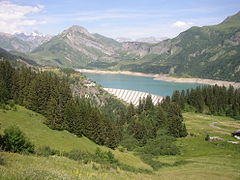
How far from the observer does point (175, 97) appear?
5812 inches

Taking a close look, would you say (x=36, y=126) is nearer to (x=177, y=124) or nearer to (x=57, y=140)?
→ (x=57, y=140)

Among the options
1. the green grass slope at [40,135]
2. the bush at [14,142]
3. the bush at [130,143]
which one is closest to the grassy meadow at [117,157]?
the green grass slope at [40,135]

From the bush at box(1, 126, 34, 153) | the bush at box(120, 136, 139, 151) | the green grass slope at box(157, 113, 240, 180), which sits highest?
the bush at box(1, 126, 34, 153)

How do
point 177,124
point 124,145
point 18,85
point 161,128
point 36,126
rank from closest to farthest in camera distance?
point 36,126 < point 18,85 < point 124,145 < point 177,124 < point 161,128

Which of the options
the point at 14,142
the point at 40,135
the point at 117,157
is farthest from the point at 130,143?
the point at 14,142

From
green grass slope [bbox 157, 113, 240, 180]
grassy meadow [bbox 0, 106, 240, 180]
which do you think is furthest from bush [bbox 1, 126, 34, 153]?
green grass slope [bbox 157, 113, 240, 180]

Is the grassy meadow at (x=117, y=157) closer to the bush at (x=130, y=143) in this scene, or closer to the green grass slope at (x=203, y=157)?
the green grass slope at (x=203, y=157)

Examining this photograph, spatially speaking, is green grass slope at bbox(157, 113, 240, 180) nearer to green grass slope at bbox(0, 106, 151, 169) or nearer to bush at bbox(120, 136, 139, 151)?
green grass slope at bbox(0, 106, 151, 169)

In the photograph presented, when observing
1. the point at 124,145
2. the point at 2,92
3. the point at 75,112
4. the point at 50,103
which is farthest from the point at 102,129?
the point at 2,92

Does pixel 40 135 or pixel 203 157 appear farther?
pixel 203 157

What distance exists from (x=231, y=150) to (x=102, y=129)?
1363 inches

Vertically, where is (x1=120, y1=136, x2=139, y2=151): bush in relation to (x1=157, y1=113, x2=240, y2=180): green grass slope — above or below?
below

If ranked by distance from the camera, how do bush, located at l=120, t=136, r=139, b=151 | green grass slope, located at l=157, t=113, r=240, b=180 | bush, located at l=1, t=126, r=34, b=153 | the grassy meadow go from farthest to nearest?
bush, located at l=120, t=136, r=139, b=151, green grass slope, located at l=157, t=113, r=240, b=180, bush, located at l=1, t=126, r=34, b=153, the grassy meadow

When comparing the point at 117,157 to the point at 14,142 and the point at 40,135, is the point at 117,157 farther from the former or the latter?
the point at 14,142
